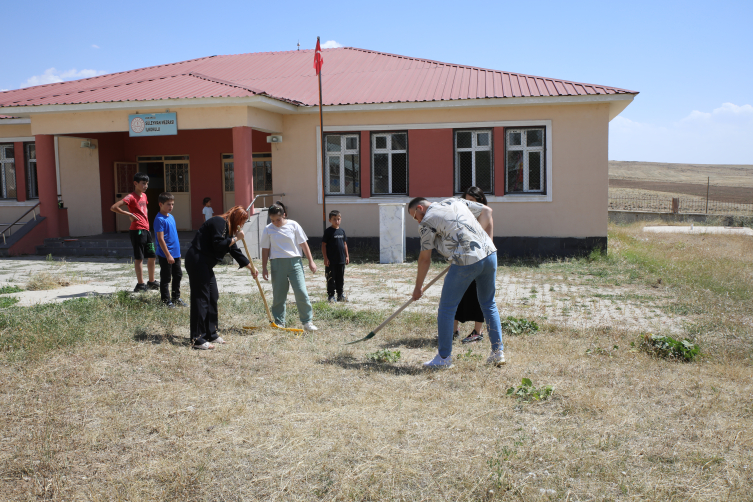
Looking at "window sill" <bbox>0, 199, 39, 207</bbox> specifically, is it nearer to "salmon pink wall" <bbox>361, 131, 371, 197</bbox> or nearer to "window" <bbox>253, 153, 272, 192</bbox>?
"window" <bbox>253, 153, 272, 192</bbox>

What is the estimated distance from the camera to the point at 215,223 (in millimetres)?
5973

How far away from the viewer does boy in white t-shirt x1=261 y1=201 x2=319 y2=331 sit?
6469mm

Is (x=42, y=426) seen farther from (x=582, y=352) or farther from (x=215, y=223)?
(x=582, y=352)

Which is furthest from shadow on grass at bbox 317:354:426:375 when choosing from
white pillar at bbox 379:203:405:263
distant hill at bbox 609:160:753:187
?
distant hill at bbox 609:160:753:187

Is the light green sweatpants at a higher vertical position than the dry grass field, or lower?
higher

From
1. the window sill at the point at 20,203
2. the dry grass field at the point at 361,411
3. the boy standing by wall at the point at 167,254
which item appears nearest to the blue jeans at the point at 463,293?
the dry grass field at the point at 361,411

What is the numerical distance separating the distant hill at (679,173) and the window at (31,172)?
72.5 metres

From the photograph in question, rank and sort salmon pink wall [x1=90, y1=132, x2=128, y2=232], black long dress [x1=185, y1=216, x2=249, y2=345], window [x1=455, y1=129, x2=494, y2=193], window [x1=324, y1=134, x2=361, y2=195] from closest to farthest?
black long dress [x1=185, y1=216, x2=249, y2=345] < window [x1=455, y1=129, x2=494, y2=193] < window [x1=324, y1=134, x2=361, y2=195] < salmon pink wall [x1=90, y1=132, x2=128, y2=232]

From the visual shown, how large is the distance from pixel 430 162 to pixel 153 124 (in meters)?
6.45

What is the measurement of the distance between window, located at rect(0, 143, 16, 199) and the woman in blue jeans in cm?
1570

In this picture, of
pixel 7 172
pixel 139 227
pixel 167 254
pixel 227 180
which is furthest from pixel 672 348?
pixel 7 172

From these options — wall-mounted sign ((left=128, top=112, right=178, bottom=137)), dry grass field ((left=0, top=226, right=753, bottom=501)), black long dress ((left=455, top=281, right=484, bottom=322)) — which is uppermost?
wall-mounted sign ((left=128, top=112, right=178, bottom=137))

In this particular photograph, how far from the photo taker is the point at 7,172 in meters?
16.7

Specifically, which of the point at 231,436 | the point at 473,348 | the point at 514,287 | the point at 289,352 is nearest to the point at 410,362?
the point at 473,348
